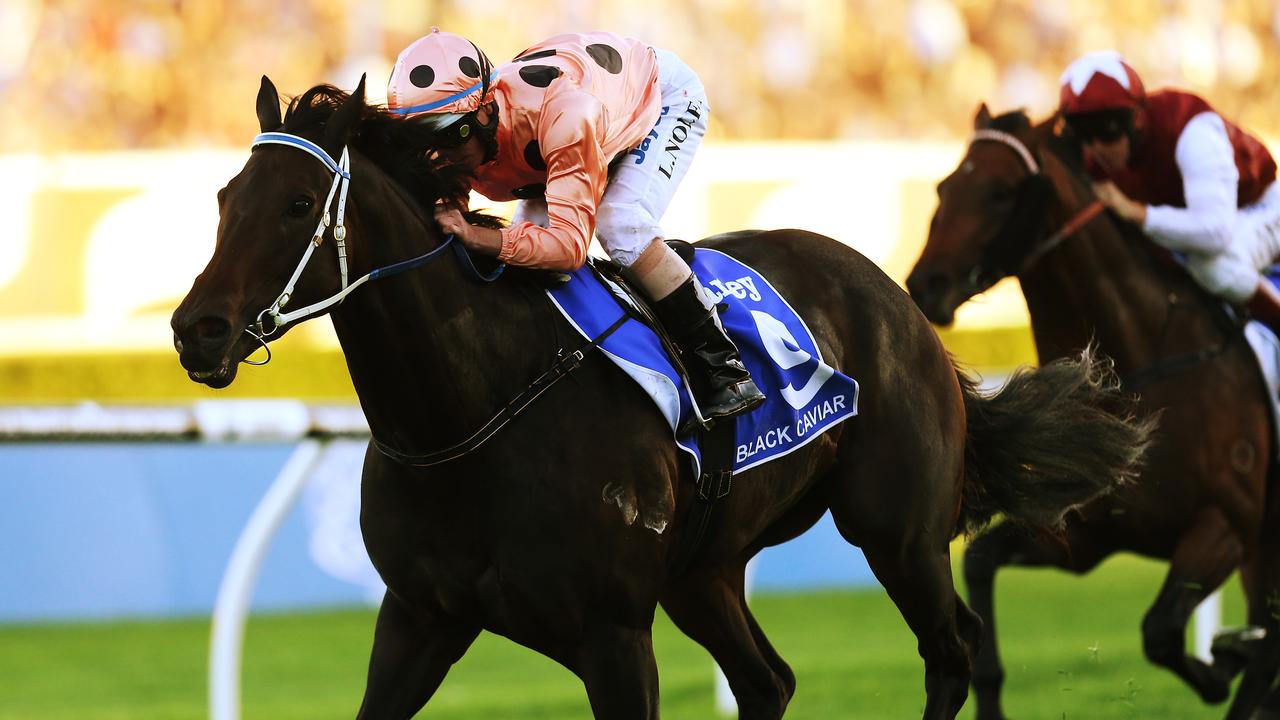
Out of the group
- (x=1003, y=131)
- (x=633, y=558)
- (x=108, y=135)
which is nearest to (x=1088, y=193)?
(x=1003, y=131)

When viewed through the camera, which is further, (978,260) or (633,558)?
(978,260)

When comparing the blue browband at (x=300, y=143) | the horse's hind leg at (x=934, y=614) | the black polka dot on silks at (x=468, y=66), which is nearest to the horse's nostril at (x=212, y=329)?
the blue browband at (x=300, y=143)

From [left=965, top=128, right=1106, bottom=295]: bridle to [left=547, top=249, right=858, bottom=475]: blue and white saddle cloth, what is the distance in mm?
1354

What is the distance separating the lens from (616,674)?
2.93 m

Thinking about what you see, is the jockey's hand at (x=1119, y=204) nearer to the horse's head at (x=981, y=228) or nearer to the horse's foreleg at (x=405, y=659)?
the horse's head at (x=981, y=228)

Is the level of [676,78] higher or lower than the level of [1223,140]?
higher

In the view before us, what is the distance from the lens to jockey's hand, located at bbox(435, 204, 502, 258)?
2979 mm

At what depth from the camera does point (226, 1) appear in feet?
33.3

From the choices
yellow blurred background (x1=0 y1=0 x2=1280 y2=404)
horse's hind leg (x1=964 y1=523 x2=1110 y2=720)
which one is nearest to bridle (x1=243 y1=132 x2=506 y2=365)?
horse's hind leg (x1=964 y1=523 x2=1110 y2=720)

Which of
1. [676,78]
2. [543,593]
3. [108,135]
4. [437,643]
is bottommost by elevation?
[108,135]

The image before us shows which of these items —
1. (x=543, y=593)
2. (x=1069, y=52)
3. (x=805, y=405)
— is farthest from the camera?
(x=1069, y=52)

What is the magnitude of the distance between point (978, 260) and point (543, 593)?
2253mm

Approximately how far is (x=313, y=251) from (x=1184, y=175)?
295 centimetres

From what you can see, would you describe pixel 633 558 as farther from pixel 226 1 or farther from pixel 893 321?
pixel 226 1
